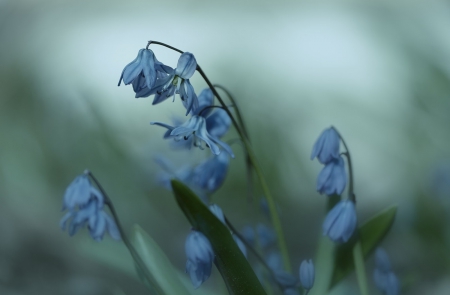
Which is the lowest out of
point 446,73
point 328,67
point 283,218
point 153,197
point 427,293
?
point 153,197

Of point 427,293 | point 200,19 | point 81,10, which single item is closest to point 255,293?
point 427,293

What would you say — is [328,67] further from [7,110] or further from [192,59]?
[192,59]

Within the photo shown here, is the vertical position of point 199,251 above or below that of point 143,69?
below

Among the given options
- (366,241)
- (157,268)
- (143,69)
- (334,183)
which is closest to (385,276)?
(366,241)

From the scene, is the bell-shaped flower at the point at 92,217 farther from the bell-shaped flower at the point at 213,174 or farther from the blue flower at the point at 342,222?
the blue flower at the point at 342,222

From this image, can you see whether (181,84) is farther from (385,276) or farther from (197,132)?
(385,276)

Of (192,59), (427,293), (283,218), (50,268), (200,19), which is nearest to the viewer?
(192,59)
